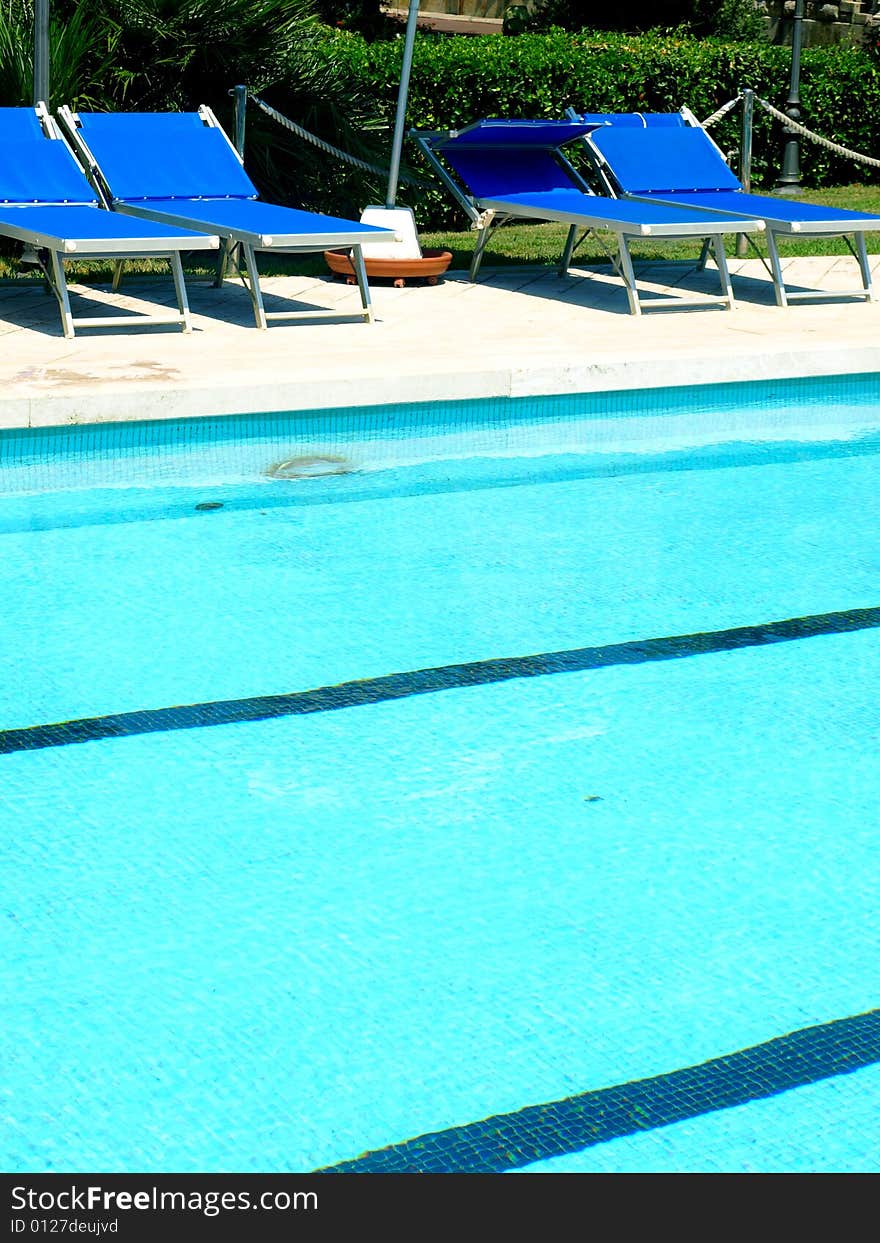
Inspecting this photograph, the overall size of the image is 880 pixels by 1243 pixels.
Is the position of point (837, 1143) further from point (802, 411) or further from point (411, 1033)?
point (802, 411)

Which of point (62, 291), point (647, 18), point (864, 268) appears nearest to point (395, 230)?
point (62, 291)

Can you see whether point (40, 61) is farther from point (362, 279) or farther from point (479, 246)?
point (479, 246)

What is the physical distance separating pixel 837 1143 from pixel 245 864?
4.73 ft

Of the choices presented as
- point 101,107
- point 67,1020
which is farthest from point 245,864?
point 101,107

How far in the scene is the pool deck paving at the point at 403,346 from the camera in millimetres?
6422

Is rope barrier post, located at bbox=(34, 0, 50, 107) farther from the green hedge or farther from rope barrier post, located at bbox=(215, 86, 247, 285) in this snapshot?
the green hedge

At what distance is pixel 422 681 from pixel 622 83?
11274 mm

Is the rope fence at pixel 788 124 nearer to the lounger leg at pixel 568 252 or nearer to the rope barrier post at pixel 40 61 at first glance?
the lounger leg at pixel 568 252

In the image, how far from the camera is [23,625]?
4.70 meters

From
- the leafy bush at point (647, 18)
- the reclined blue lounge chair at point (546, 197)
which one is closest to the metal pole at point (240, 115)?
the reclined blue lounge chair at point (546, 197)

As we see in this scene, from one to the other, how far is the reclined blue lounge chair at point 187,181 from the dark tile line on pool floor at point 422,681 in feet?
12.4

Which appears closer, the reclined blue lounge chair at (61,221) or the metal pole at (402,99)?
the reclined blue lounge chair at (61,221)

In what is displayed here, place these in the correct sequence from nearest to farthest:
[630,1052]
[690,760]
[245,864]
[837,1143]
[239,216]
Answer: [837,1143] < [630,1052] < [245,864] < [690,760] < [239,216]

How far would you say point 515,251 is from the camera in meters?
10.8
